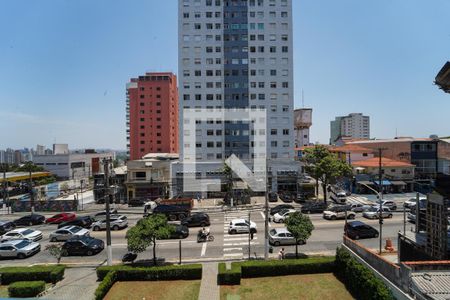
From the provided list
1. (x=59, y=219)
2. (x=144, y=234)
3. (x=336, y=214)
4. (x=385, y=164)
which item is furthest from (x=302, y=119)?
(x=144, y=234)

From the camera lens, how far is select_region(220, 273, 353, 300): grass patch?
17.9 metres

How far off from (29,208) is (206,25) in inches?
1802

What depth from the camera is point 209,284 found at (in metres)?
19.8

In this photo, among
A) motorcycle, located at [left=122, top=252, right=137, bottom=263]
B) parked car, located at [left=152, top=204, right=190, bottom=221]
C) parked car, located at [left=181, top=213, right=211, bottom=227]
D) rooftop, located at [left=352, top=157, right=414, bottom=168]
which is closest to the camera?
motorcycle, located at [left=122, top=252, right=137, bottom=263]

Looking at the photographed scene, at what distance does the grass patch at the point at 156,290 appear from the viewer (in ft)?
59.9

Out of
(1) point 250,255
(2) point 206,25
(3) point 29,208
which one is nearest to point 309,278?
(1) point 250,255

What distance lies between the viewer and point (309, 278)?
20.3 meters

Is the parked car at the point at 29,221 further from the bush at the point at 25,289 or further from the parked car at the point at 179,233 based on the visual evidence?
the bush at the point at 25,289

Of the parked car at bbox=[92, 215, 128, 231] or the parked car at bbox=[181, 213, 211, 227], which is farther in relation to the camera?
the parked car at bbox=[181, 213, 211, 227]

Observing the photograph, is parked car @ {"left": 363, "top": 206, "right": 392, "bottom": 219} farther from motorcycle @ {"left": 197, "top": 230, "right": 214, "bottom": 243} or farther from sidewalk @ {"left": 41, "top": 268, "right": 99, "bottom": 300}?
sidewalk @ {"left": 41, "top": 268, "right": 99, "bottom": 300}

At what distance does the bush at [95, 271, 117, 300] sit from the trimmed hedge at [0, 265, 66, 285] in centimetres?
421

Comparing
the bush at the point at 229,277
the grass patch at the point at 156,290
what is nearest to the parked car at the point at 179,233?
the grass patch at the point at 156,290

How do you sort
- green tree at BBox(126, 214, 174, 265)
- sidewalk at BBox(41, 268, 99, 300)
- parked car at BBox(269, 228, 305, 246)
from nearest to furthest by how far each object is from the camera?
sidewalk at BBox(41, 268, 99, 300), green tree at BBox(126, 214, 174, 265), parked car at BBox(269, 228, 305, 246)

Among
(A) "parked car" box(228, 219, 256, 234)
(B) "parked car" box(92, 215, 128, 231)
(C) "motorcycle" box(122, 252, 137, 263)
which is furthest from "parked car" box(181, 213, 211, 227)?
(C) "motorcycle" box(122, 252, 137, 263)
